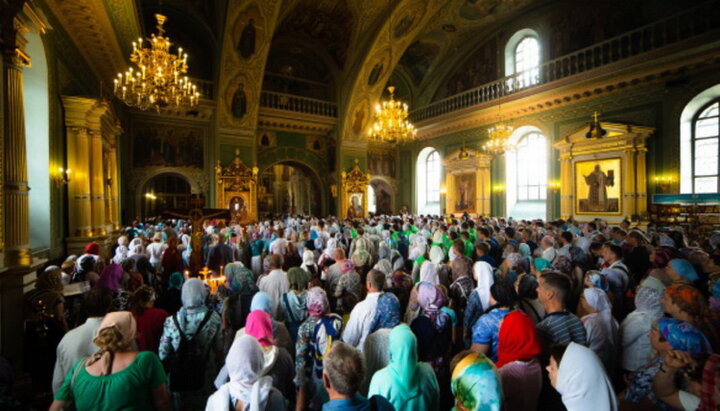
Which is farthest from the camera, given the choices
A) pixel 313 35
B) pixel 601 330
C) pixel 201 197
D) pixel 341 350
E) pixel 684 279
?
pixel 313 35

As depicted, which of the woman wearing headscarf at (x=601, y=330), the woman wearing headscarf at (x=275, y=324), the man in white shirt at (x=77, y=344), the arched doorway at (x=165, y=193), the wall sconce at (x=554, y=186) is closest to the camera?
the man in white shirt at (x=77, y=344)

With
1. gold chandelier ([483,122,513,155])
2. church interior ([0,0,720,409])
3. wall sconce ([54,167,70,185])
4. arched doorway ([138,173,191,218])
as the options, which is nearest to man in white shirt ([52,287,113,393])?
church interior ([0,0,720,409])

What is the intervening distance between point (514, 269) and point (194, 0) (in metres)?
17.8

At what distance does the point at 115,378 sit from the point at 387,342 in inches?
67.3

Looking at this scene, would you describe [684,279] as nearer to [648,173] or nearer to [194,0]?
[648,173]

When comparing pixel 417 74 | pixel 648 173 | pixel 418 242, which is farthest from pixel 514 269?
pixel 417 74

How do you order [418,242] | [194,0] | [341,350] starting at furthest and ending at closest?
[194,0] → [418,242] → [341,350]

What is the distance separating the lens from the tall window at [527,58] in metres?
16.9

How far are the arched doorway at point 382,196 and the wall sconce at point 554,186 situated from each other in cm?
985

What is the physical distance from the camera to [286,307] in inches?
158

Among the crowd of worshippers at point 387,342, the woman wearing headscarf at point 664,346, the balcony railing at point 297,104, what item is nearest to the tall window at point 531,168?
the balcony railing at point 297,104

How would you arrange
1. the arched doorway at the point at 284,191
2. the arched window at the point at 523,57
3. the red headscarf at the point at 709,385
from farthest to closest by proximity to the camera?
the arched doorway at the point at 284,191, the arched window at the point at 523,57, the red headscarf at the point at 709,385

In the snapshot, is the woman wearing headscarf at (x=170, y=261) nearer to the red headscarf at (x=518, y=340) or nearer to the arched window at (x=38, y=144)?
the arched window at (x=38, y=144)

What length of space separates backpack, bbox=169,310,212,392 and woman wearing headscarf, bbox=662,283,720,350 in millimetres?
3544
